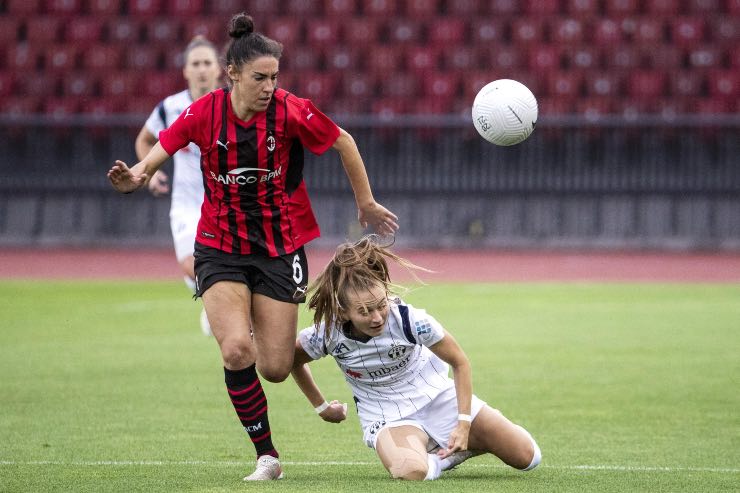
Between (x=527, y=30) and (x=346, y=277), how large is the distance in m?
17.8

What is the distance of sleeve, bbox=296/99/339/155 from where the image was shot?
5.94 m

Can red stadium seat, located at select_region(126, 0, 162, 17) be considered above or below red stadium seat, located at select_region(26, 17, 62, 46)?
above

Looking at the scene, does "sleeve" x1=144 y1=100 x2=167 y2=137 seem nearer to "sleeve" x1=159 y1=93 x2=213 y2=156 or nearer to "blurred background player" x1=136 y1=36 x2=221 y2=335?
"blurred background player" x1=136 y1=36 x2=221 y2=335

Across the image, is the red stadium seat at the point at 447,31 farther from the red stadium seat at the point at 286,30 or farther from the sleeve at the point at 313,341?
the sleeve at the point at 313,341

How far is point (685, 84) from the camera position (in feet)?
71.3

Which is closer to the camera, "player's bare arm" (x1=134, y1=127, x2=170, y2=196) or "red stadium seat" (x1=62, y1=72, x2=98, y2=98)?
"player's bare arm" (x1=134, y1=127, x2=170, y2=196)

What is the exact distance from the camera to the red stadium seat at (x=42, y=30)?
2278 cm

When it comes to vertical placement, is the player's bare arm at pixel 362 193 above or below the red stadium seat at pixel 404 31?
below

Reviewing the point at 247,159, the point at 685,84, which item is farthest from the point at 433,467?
the point at 685,84

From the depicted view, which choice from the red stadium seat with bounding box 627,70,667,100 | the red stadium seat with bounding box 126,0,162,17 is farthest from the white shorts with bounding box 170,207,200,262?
the red stadium seat with bounding box 126,0,162,17

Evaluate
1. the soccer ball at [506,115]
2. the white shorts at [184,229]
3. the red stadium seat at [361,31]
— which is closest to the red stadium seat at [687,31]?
the red stadium seat at [361,31]

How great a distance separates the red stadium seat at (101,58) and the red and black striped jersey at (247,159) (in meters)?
17.0

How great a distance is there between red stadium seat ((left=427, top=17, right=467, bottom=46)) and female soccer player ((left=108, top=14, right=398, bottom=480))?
55.4 ft

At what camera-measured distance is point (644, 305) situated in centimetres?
1416
